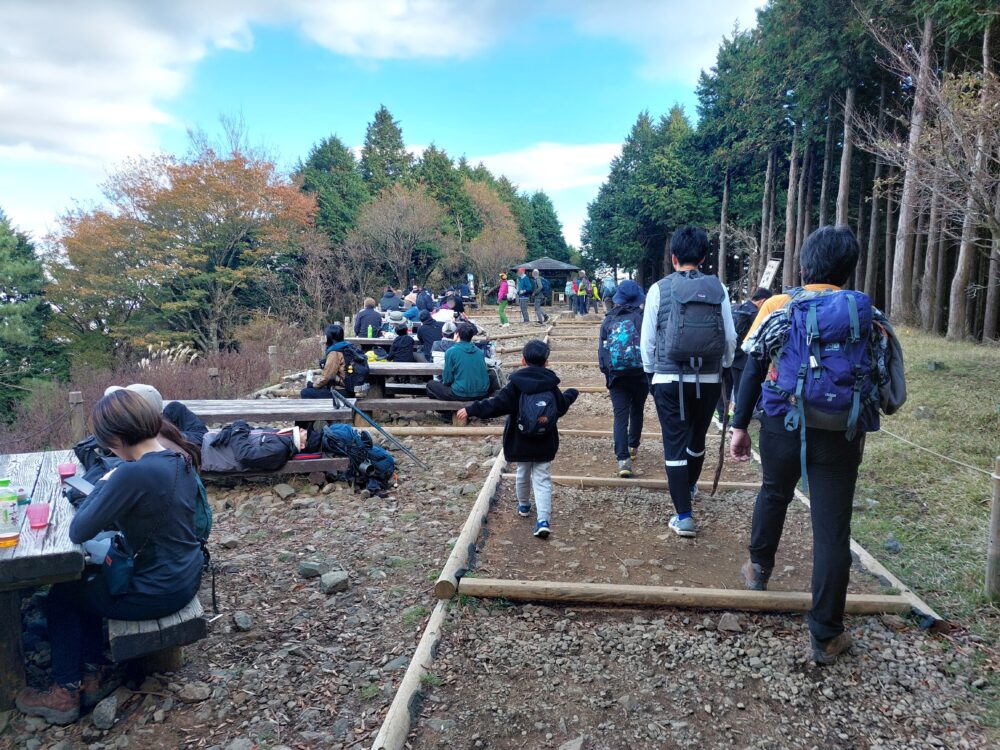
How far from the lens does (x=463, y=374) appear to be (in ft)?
28.2

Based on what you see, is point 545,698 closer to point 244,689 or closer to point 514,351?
point 244,689

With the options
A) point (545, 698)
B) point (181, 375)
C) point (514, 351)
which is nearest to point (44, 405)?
point (181, 375)

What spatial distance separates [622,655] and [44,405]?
18160mm

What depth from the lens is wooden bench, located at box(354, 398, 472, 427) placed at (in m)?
8.52

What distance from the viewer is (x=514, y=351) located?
52.2 ft

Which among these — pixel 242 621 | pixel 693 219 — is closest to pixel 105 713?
pixel 242 621

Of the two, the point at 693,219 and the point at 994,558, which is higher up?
the point at 693,219

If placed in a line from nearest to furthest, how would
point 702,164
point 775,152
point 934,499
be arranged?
point 934,499 → point 775,152 → point 702,164

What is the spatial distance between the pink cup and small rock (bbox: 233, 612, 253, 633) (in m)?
1.13

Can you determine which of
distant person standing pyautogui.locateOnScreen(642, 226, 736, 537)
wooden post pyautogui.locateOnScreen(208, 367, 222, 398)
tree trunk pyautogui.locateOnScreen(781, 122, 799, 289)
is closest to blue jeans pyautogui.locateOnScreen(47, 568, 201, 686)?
distant person standing pyautogui.locateOnScreen(642, 226, 736, 537)

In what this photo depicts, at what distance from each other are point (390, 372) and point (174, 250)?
17.1m

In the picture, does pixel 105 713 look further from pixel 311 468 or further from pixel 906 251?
pixel 906 251

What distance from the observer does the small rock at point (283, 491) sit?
19.4 feet

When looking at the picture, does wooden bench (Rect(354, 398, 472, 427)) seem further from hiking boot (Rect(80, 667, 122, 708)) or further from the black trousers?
the black trousers
